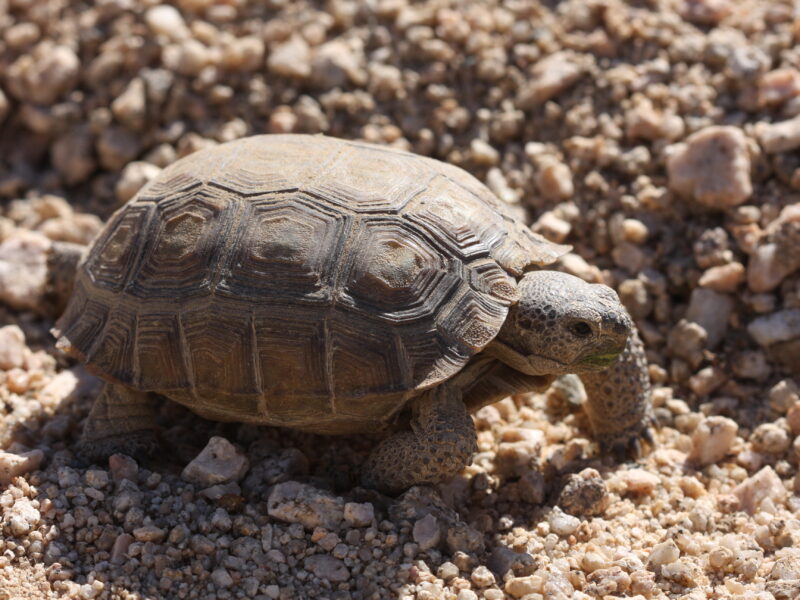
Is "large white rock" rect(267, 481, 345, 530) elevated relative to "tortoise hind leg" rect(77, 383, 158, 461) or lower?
elevated

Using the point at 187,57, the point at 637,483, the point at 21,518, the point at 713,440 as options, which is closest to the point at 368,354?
the point at 637,483

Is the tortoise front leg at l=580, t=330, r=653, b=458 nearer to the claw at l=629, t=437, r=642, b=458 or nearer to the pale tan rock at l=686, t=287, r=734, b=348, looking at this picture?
the claw at l=629, t=437, r=642, b=458

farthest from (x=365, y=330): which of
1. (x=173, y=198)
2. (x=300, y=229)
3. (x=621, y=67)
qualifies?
(x=621, y=67)

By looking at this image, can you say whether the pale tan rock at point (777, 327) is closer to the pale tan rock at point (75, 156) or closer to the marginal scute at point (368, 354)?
the marginal scute at point (368, 354)

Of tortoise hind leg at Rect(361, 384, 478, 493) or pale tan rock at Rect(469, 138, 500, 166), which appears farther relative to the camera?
pale tan rock at Rect(469, 138, 500, 166)

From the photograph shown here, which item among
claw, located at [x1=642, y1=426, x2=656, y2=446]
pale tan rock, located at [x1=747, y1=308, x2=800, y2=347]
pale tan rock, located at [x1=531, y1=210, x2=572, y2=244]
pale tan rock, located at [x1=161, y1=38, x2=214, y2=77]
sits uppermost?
pale tan rock, located at [x1=161, y1=38, x2=214, y2=77]

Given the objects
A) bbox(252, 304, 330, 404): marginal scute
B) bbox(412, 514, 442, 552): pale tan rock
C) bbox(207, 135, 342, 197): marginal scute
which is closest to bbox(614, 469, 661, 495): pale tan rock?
bbox(412, 514, 442, 552): pale tan rock
